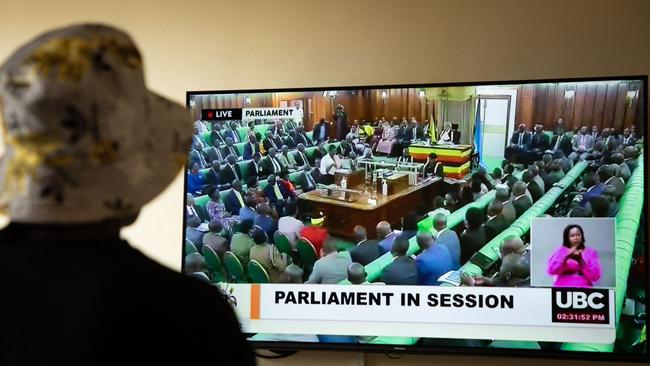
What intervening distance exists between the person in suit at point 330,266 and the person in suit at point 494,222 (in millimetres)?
423

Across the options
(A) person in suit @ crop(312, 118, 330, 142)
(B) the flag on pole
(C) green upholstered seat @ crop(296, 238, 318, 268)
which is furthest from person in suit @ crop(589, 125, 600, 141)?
(C) green upholstered seat @ crop(296, 238, 318, 268)

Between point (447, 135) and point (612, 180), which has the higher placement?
point (447, 135)

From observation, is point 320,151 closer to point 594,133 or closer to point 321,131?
point 321,131

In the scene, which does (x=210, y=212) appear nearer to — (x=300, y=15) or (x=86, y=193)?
(x=300, y=15)

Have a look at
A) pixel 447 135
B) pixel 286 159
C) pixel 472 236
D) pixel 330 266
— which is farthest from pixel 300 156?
pixel 472 236

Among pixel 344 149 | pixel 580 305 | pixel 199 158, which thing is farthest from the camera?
pixel 199 158

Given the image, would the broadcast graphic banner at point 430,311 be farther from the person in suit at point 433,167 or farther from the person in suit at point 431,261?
the person in suit at point 433,167

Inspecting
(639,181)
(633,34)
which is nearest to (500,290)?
(639,181)

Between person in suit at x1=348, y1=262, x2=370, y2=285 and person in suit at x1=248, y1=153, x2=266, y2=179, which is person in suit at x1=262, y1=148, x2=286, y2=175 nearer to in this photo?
person in suit at x1=248, y1=153, x2=266, y2=179

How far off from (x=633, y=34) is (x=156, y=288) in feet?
6.13

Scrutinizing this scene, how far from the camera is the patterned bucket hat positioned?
679mm

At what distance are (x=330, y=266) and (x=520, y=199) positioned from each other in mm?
605

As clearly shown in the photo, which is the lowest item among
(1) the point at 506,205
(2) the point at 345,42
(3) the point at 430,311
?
(3) the point at 430,311

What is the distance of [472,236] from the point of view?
2.00m
